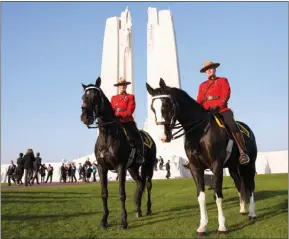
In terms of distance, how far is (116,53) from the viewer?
60.8 meters

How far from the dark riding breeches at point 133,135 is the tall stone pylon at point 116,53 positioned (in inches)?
1934

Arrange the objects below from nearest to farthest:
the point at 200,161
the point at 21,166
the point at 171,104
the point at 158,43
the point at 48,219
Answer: the point at 171,104
the point at 200,161
the point at 48,219
the point at 21,166
the point at 158,43

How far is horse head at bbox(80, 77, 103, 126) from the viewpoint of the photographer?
795 cm

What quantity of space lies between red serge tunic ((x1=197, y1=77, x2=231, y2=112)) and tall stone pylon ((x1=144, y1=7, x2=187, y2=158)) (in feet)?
149

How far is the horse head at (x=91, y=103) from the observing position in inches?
313

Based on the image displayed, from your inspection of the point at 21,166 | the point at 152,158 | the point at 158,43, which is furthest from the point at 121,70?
the point at 152,158

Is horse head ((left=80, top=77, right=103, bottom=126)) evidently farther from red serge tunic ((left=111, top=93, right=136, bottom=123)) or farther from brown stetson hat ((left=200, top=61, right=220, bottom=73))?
brown stetson hat ((left=200, top=61, right=220, bottom=73))

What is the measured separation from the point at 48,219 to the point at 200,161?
15.3 ft

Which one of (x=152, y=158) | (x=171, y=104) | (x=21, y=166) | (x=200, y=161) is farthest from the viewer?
(x=21, y=166)

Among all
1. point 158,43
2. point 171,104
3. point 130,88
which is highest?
point 158,43

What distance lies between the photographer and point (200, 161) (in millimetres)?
7812

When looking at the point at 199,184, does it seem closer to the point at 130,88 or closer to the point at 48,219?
the point at 48,219

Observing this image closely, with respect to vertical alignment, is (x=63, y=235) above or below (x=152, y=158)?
below

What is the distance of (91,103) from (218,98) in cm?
282
